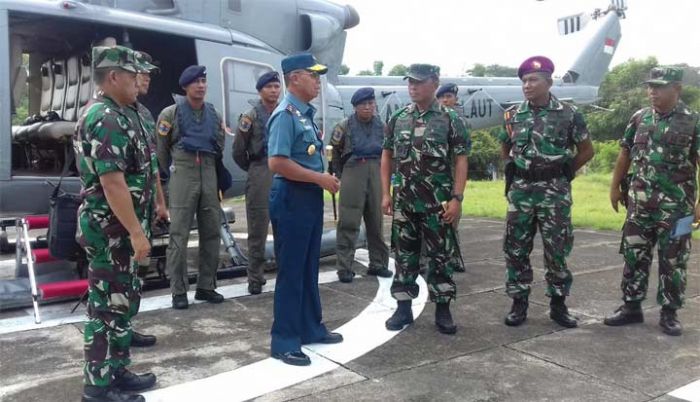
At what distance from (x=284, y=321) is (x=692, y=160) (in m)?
2.80

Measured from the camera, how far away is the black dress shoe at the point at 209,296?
4.63 m

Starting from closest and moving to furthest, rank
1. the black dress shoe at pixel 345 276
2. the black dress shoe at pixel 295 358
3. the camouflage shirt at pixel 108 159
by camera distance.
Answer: the camouflage shirt at pixel 108 159
the black dress shoe at pixel 295 358
the black dress shoe at pixel 345 276

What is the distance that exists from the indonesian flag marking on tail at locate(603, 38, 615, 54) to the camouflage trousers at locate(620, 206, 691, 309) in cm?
1075

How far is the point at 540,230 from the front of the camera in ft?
13.1

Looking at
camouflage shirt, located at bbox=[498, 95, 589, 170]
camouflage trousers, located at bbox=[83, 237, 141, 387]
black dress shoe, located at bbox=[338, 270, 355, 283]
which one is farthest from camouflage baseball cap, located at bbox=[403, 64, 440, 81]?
black dress shoe, located at bbox=[338, 270, 355, 283]

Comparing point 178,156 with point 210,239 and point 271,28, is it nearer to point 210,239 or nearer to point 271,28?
point 210,239

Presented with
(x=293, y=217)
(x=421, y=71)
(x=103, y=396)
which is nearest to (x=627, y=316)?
(x=421, y=71)

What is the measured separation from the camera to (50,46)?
20.8 ft

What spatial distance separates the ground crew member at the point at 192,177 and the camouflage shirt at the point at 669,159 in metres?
3.05

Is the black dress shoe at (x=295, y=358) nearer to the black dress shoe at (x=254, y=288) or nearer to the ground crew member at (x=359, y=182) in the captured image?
the black dress shoe at (x=254, y=288)

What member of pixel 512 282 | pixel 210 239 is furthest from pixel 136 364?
pixel 512 282

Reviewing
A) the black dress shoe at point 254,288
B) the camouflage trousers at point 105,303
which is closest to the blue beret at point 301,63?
the camouflage trousers at point 105,303

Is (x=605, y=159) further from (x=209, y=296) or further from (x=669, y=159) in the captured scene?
(x=209, y=296)

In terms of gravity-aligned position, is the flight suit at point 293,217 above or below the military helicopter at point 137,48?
below
